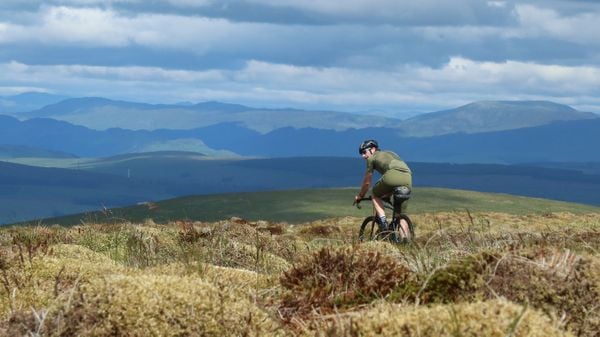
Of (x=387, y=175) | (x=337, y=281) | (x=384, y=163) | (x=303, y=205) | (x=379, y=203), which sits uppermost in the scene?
(x=384, y=163)

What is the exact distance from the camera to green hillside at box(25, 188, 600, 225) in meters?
143

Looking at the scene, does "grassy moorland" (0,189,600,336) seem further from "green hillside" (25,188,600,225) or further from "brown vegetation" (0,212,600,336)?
"green hillside" (25,188,600,225)

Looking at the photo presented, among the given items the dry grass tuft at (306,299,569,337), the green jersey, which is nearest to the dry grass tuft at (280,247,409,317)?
the dry grass tuft at (306,299,569,337)

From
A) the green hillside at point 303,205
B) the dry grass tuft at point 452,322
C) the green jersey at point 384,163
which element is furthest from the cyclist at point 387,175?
the green hillside at point 303,205

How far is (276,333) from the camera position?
4.74 m

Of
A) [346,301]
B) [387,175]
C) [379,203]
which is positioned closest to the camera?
[346,301]

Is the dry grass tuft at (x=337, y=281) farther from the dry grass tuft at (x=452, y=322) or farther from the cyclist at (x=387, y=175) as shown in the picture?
the cyclist at (x=387, y=175)

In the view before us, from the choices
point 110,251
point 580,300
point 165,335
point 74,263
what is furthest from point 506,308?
point 110,251

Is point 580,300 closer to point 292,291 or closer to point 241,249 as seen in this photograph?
point 292,291

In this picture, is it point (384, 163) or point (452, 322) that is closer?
point (452, 322)

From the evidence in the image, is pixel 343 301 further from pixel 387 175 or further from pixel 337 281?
pixel 387 175

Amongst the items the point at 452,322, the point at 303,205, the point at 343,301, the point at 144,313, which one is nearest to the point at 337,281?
the point at 343,301

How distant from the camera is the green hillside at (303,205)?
143375 mm

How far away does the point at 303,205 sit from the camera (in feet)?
557
